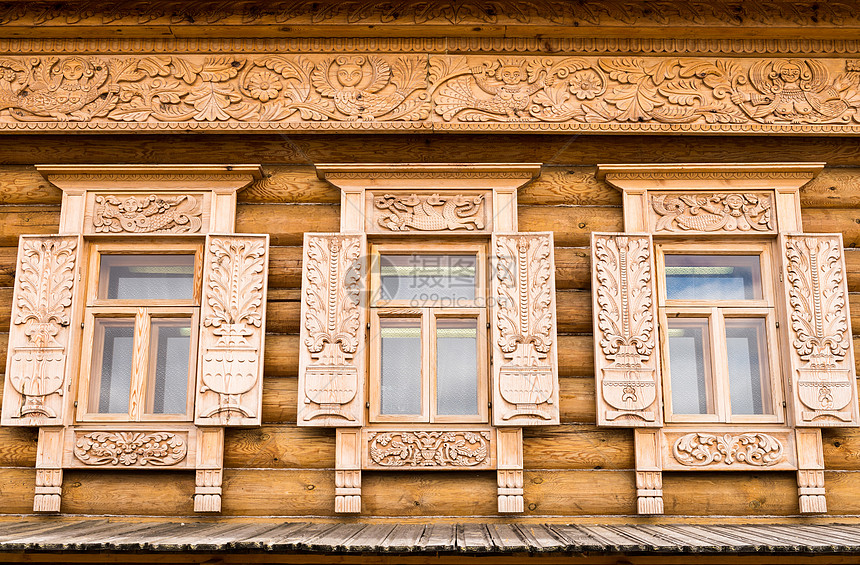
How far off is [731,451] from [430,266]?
7.71ft

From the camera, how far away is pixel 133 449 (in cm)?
500

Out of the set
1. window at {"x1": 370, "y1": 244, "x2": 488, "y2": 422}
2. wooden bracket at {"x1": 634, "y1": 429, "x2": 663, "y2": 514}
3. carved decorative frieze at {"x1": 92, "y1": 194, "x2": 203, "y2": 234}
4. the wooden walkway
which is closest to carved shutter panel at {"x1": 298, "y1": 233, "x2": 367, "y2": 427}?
window at {"x1": 370, "y1": 244, "x2": 488, "y2": 422}

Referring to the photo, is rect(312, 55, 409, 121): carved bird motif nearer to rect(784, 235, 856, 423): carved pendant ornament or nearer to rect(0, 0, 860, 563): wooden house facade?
rect(0, 0, 860, 563): wooden house facade

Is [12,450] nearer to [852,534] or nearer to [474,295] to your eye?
[474,295]

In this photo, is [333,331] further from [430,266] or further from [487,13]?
[487,13]

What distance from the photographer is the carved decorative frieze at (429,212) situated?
529 cm

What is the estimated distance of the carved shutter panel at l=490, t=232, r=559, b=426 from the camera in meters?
5.00

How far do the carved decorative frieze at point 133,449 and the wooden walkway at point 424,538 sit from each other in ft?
1.28

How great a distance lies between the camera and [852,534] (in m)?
4.47

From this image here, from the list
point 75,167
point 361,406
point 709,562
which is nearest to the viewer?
point 709,562

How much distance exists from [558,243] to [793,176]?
1.73m

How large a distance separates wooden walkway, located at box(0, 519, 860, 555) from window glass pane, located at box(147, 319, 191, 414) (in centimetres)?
79

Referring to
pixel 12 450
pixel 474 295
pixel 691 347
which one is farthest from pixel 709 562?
pixel 12 450

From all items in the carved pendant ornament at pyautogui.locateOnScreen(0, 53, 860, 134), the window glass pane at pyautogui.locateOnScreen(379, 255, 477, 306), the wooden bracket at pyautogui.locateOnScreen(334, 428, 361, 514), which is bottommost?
the wooden bracket at pyautogui.locateOnScreen(334, 428, 361, 514)
